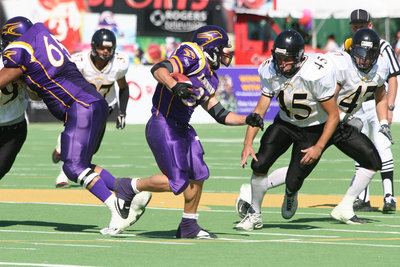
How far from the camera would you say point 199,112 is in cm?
2502

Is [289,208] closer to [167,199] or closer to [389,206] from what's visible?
[389,206]

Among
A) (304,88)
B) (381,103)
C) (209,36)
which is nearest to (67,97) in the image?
(209,36)

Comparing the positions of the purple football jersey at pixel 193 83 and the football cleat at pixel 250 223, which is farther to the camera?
the football cleat at pixel 250 223

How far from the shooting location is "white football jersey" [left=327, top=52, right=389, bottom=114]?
868 centimetres

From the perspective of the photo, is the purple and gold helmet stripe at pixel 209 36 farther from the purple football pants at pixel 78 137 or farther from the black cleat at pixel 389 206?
the black cleat at pixel 389 206

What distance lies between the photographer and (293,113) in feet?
27.7

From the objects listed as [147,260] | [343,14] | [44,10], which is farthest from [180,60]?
[343,14]

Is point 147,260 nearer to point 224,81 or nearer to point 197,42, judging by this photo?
point 197,42

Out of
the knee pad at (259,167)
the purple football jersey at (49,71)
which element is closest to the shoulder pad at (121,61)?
the purple football jersey at (49,71)

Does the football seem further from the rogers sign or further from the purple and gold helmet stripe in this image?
the rogers sign

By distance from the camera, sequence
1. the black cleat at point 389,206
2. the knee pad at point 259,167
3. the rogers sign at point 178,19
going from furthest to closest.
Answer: the rogers sign at point 178,19, the black cleat at point 389,206, the knee pad at point 259,167

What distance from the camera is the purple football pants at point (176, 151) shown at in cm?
759

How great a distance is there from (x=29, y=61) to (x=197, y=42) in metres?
1.42

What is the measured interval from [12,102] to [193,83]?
198 cm
